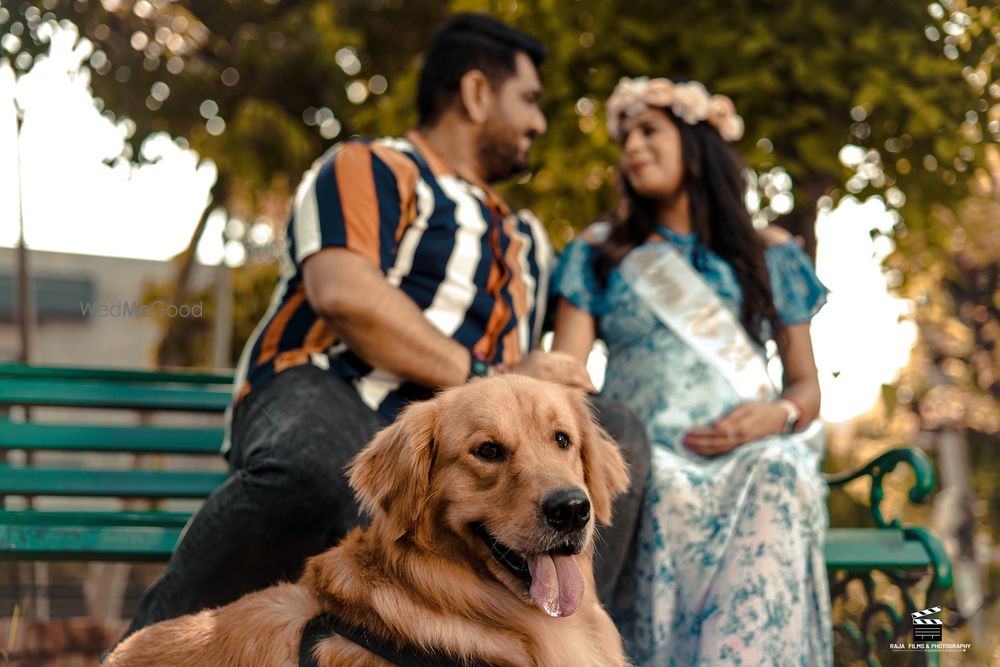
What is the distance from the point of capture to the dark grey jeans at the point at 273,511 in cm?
288

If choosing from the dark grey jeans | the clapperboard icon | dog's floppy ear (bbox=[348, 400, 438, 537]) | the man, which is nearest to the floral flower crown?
the man

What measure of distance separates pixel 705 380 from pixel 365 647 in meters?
1.89

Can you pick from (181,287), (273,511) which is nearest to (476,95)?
(273,511)

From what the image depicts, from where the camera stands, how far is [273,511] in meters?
2.88

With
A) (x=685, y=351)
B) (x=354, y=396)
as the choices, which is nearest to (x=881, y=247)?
(x=685, y=351)

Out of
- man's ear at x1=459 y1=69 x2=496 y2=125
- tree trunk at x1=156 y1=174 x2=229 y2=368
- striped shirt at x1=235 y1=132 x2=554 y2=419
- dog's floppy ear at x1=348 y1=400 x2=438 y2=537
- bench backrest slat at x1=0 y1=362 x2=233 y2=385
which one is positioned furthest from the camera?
tree trunk at x1=156 y1=174 x2=229 y2=368

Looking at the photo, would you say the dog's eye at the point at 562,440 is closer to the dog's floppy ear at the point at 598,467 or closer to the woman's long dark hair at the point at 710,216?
the dog's floppy ear at the point at 598,467

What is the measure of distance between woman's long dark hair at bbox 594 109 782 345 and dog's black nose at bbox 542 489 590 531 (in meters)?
1.91

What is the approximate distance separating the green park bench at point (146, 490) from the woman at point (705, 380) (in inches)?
16.8

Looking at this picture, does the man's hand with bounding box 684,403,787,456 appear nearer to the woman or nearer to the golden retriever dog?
the woman

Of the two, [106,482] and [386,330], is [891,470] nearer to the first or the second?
[386,330]

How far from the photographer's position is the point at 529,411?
2.47 metres

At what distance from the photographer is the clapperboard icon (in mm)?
3543

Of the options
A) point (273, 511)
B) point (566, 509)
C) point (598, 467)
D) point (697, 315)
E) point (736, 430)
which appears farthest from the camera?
point (697, 315)
